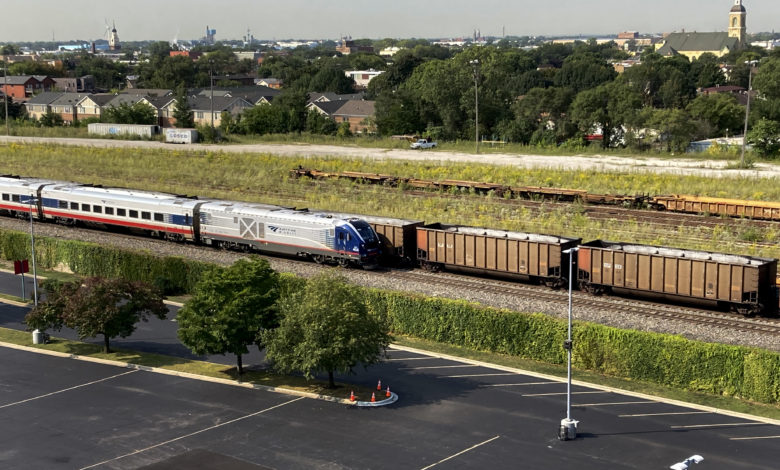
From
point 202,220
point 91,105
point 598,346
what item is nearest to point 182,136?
point 91,105

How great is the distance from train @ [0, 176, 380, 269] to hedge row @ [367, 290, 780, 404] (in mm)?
9487

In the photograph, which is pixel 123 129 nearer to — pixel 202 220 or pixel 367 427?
pixel 202 220

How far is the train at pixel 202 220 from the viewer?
5156 cm

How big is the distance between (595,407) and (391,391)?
796 centimetres

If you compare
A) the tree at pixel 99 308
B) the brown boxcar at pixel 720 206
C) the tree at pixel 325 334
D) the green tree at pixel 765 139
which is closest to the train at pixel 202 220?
the tree at pixel 99 308

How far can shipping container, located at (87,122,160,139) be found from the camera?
422 ft

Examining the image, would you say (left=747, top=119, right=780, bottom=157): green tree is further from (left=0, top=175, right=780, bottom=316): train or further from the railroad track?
the railroad track

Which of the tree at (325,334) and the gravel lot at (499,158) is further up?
the gravel lot at (499,158)

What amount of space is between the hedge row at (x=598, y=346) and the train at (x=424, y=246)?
3.53m

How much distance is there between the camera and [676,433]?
1173 inches

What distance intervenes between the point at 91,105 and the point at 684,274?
505 feet

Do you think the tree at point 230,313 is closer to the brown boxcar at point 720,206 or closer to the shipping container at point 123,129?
the brown boxcar at point 720,206

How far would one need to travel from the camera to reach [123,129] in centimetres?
13050

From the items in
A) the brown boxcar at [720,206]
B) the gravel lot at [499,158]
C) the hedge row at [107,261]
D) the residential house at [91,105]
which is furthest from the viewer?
the residential house at [91,105]
